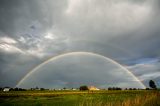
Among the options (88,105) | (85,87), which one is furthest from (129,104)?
(85,87)

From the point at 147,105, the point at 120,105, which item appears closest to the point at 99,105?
the point at 120,105

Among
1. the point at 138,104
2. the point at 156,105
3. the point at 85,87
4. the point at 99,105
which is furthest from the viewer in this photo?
the point at 85,87

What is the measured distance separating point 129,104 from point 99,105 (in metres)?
3.53

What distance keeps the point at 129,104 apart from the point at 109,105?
2.66 meters

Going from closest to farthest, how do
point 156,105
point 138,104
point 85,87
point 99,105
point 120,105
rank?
point 99,105 < point 120,105 < point 138,104 < point 156,105 < point 85,87

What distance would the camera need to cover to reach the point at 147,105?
21047 millimetres

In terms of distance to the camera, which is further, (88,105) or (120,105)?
(120,105)

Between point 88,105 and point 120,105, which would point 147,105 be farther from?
point 88,105

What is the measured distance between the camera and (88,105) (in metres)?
16.3

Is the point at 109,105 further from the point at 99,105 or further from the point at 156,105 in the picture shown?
the point at 156,105

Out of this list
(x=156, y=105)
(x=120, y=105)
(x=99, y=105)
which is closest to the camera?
(x=99, y=105)

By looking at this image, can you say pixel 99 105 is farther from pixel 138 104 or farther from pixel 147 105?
pixel 147 105

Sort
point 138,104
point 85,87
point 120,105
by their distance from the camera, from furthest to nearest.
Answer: point 85,87 → point 138,104 → point 120,105

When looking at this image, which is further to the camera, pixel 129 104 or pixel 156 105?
pixel 156 105
